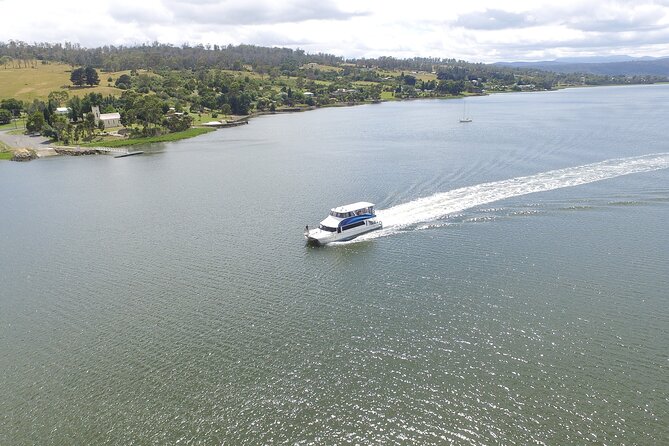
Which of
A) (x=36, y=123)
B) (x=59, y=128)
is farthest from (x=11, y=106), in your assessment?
(x=59, y=128)

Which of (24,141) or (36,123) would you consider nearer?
(24,141)

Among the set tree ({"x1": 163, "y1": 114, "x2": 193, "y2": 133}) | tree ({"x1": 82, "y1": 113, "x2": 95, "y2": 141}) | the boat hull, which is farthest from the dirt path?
the boat hull

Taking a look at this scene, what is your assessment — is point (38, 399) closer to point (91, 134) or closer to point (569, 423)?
point (569, 423)

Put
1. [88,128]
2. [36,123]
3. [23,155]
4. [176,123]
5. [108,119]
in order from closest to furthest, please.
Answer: [23,155] < [88,128] < [36,123] < [176,123] < [108,119]

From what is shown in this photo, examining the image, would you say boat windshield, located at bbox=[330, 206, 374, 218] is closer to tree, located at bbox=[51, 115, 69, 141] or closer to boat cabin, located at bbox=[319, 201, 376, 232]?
boat cabin, located at bbox=[319, 201, 376, 232]

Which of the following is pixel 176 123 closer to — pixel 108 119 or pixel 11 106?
pixel 108 119

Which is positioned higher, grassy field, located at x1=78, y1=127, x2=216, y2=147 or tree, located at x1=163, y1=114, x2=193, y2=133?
tree, located at x1=163, y1=114, x2=193, y2=133
